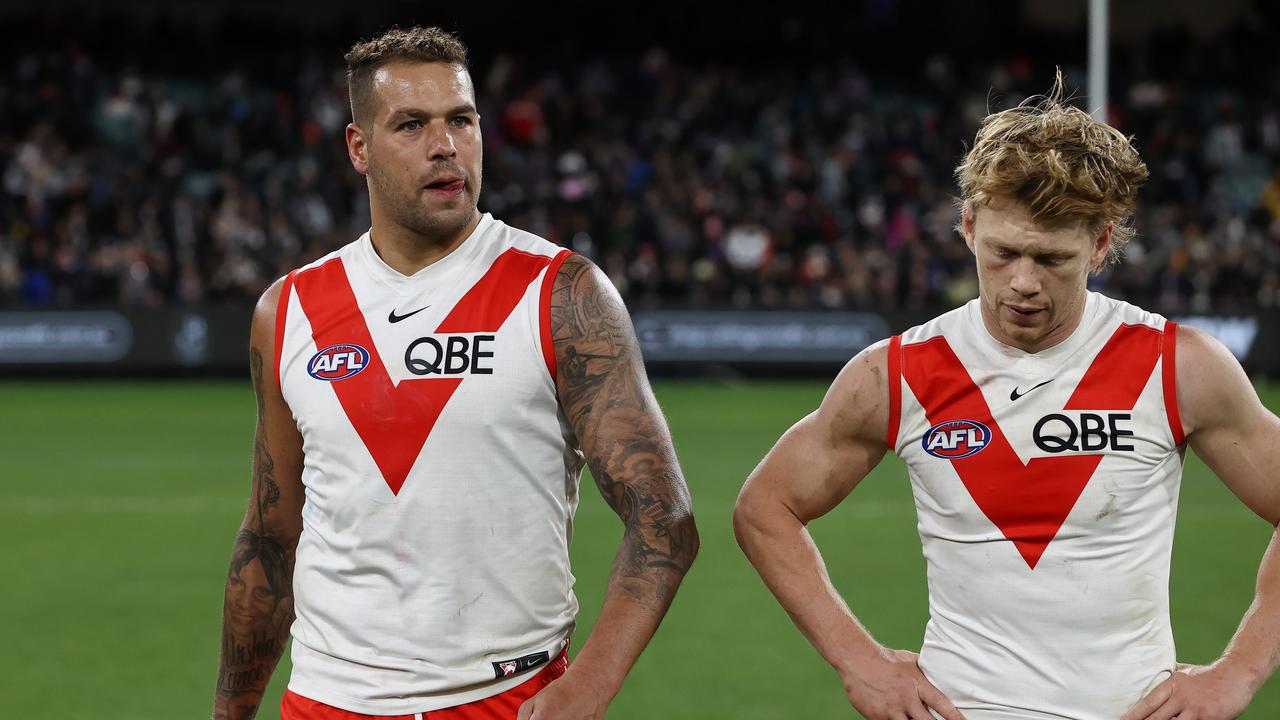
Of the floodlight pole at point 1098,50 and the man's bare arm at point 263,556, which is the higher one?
the floodlight pole at point 1098,50

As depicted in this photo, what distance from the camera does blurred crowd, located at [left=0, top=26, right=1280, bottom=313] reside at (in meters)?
20.7

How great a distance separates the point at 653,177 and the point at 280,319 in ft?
69.8

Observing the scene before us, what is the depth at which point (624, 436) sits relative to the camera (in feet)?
9.77

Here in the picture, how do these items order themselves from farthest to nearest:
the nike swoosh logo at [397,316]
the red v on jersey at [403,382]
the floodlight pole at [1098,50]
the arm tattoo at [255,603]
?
the floodlight pole at [1098,50]
the arm tattoo at [255,603]
the nike swoosh logo at [397,316]
the red v on jersey at [403,382]

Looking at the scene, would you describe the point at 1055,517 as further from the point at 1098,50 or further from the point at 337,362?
the point at 1098,50

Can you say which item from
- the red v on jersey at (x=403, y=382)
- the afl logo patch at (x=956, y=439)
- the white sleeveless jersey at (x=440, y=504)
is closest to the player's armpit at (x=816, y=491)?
the afl logo patch at (x=956, y=439)

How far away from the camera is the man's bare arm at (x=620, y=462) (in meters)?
2.86

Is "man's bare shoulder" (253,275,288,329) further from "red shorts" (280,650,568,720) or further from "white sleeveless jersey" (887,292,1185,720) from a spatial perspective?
"white sleeveless jersey" (887,292,1185,720)

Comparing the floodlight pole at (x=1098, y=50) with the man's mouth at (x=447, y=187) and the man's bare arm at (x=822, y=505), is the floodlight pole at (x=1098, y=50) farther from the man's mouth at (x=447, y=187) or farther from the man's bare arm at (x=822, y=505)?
the man's mouth at (x=447, y=187)

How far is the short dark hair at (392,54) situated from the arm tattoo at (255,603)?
0.64 metres

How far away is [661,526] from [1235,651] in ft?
3.74

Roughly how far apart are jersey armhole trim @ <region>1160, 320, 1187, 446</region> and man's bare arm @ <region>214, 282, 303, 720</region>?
1850 millimetres

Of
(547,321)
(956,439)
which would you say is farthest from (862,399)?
(547,321)

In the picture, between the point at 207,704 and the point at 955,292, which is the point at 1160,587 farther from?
the point at 955,292
